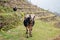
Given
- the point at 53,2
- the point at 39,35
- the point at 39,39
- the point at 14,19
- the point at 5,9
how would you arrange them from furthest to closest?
the point at 53,2, the point at 5,9, the point at 14,19, the point at 39,35, the point at 39,39

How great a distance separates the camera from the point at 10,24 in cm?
1794

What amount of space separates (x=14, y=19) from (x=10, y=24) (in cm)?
122

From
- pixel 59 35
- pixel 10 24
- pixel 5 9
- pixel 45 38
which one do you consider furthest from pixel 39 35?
pixel 5 9

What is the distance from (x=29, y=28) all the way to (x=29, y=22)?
0.58 metres

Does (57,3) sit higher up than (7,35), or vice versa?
(7,35)

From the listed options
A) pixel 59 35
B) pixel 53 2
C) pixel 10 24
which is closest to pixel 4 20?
Answer: pixel 10 24

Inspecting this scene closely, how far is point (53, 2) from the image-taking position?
3649 inches

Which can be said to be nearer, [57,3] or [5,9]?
[5,9]

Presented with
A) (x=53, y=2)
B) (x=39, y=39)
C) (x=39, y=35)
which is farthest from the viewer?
(x=53, y=2)

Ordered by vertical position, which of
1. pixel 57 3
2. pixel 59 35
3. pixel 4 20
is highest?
pixel 4 20

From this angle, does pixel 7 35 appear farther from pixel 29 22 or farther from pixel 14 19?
pixel 14 19

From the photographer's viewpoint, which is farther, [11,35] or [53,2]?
[53,2]

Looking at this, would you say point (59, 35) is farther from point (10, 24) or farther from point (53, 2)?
point (53, 2)

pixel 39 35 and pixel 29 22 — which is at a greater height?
pixel 29 22
